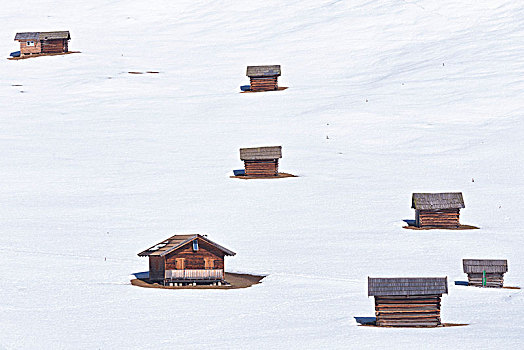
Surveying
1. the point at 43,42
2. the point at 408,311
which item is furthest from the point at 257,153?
the point at 43,42

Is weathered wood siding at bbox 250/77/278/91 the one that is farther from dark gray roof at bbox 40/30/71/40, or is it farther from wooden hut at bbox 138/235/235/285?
wooden hut at bbox 138/235/235/285

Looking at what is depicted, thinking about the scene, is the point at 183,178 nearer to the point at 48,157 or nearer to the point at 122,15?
the point at 48,157

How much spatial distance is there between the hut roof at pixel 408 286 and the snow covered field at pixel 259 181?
122 cm

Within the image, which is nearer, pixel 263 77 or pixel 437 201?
pixel 437 201

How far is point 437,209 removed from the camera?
133 ft

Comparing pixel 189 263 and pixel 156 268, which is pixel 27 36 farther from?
pixel 189 263

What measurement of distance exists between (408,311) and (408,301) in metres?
0.31

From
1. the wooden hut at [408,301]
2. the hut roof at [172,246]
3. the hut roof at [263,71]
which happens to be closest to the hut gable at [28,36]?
the hut roof at [263,71]

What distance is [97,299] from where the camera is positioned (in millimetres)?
29719

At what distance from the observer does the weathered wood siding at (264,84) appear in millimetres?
66375

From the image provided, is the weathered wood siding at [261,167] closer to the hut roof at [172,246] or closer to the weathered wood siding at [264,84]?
the hut roof at [172,246]

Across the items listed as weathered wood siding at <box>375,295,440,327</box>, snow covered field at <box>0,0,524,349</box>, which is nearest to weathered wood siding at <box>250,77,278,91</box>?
snow covered field at <box>0,0,524,349</box>

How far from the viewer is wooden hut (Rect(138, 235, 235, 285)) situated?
33.1 metres

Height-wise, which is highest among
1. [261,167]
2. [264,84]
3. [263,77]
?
[263,77]
